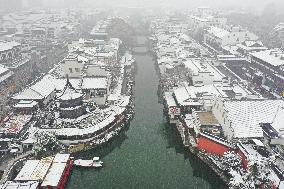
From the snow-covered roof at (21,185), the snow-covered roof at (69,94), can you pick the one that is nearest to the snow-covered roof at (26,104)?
the snow-covered roof at (69,94)

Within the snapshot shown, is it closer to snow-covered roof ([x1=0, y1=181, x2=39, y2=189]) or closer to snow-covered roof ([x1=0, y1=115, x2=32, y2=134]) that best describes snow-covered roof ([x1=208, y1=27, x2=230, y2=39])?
snow-covered roof ([x1=0, y1=115, x2=32, y2=134])

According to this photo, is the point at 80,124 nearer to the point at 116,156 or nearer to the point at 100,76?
the point at 116,156

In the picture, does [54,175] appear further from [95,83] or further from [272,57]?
[272,57]

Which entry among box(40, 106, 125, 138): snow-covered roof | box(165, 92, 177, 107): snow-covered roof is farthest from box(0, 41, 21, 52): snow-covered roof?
box(165, 92, 177, 107): snow-covered roof

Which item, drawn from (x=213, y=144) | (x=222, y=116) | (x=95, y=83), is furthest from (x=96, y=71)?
(x=213, y=144)

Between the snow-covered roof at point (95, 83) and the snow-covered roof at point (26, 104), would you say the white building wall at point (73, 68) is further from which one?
the snow-covered roof at point (26, 104)
